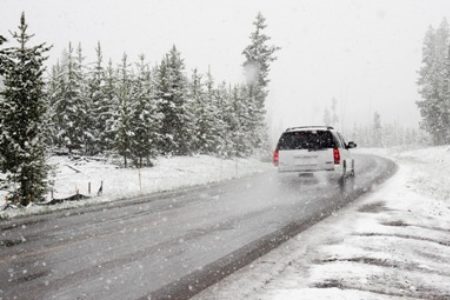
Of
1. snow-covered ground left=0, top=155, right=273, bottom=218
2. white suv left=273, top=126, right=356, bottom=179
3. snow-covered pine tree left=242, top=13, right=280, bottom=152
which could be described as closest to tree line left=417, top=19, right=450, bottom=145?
snow-covered pine tree left=242, top=13, right=280, bottom=152

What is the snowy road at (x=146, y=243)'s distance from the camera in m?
5.27

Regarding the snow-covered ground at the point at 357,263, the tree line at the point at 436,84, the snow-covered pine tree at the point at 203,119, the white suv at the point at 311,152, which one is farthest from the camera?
the tree line at the point at 436,84

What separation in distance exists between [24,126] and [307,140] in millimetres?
11030

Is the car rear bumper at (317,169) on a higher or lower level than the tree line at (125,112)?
lower

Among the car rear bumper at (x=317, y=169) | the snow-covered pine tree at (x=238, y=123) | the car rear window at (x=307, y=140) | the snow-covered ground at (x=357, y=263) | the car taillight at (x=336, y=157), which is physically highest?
the snow-covered pine tree at (x=238, y=123)

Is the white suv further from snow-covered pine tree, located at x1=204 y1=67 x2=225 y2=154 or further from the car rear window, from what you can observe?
snow-covered pine tree, located at x1=204 y1=67 x2=225 y2=154

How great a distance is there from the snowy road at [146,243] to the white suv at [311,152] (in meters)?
2.39

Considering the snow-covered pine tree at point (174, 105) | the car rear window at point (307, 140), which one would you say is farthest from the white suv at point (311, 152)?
the snow-covered pine tree at point (174, 105)

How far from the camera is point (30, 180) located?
17656mm

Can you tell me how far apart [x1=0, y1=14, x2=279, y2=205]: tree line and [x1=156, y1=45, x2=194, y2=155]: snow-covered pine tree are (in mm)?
85

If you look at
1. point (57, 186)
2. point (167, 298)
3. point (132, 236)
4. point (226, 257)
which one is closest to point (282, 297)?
point (167, 298)

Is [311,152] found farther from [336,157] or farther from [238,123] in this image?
[238,123]

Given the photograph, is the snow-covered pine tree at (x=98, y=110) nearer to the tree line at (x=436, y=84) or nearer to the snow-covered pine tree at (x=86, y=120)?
the snow-covered pine tree at (x=86, y=120)

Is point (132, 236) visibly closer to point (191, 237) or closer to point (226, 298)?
point (191, 237)
